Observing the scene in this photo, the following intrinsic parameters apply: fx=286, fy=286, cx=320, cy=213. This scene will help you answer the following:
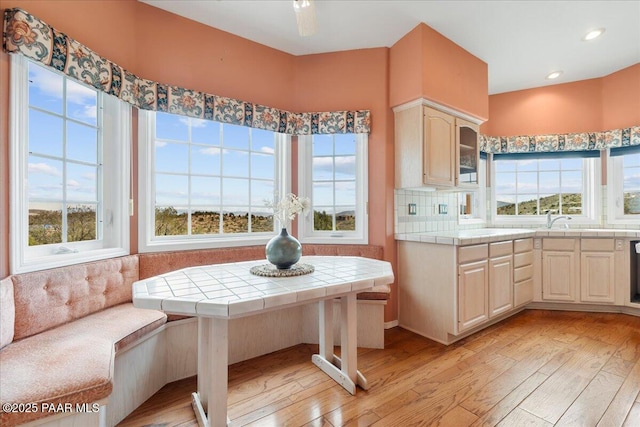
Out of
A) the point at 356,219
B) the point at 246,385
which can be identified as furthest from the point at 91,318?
the point at 356,219

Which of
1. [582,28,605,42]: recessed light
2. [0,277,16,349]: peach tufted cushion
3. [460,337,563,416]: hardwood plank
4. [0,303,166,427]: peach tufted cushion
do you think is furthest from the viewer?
[582,28,605,42]: recessed light

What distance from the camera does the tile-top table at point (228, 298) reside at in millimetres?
1161

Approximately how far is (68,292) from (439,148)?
2869 mm

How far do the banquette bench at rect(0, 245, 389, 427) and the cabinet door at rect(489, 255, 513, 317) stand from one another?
42.1 inches

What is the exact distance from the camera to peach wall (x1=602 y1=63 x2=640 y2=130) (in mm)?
3119

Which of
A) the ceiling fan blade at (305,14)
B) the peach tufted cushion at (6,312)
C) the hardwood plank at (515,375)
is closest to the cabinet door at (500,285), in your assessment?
the hardwood plank at (515,375)

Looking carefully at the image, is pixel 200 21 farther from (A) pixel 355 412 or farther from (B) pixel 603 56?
(B) pixel 603 56

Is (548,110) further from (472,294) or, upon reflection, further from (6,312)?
(6,312)

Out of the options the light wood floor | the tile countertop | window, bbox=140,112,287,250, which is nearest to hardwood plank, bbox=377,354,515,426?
the light wood floor

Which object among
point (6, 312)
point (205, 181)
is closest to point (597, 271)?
point (205, 181)

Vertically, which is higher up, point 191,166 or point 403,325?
point 191,166

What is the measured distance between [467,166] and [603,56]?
1.86m

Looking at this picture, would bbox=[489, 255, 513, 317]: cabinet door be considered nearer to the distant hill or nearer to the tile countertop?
the tile countertop

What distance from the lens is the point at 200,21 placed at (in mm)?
2338
